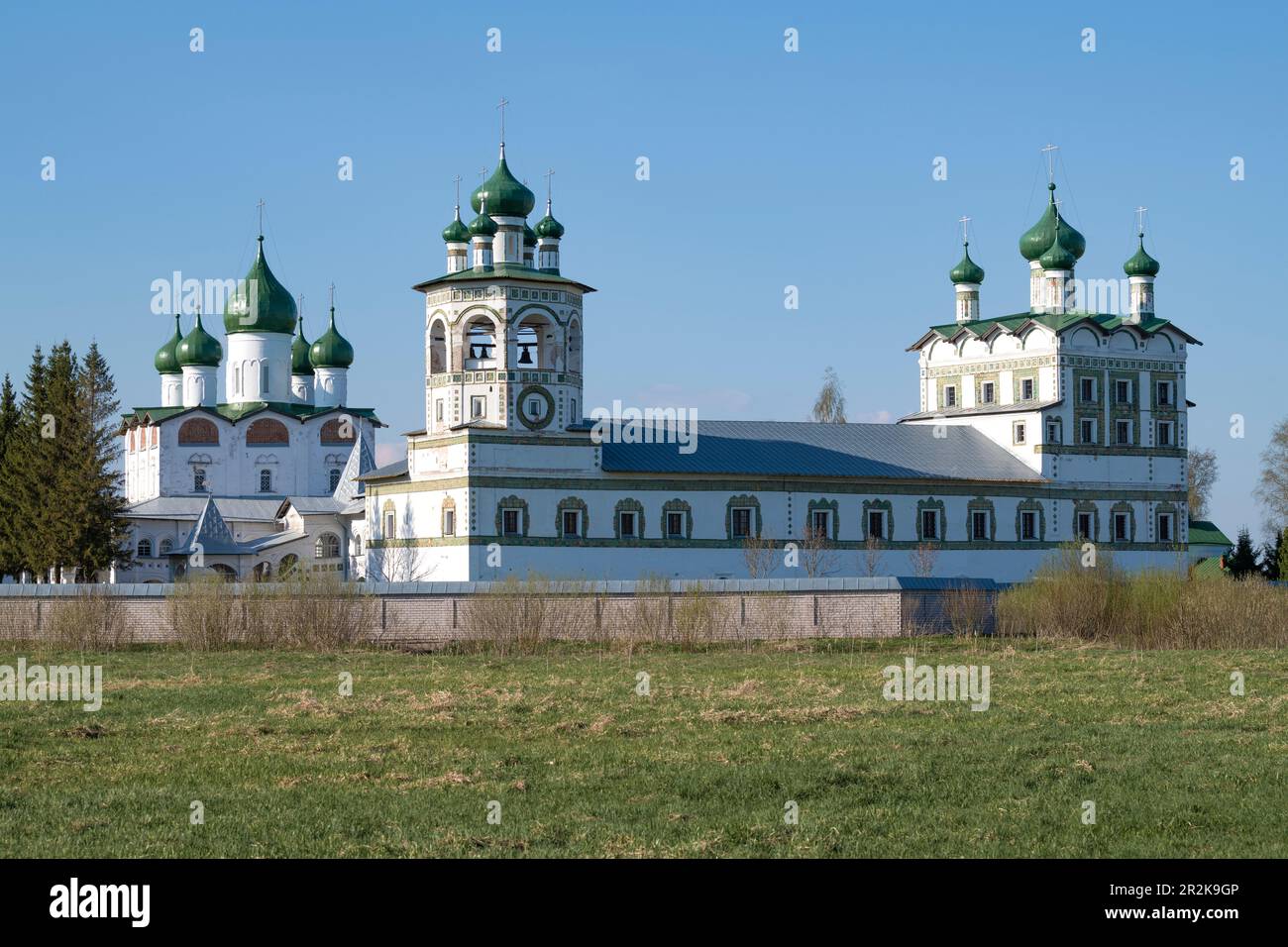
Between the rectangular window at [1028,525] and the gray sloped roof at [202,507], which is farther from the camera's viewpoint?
the gray sloped roof at [202,507]

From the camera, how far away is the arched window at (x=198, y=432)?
190 feet

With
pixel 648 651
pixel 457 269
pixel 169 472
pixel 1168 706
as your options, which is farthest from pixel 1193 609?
pixel 169 472

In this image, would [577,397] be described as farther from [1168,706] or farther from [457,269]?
[1168,706]

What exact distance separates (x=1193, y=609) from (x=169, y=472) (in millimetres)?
38549

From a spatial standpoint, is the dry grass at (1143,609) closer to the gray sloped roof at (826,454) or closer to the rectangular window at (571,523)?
the rectangular window at (571,523)

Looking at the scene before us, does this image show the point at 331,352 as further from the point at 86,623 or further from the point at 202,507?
the point at 86,623

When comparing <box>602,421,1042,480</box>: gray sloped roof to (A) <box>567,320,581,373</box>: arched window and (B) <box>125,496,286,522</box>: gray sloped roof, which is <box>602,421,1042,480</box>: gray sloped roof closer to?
(A) <box>567,320,581,373</box>: arched window

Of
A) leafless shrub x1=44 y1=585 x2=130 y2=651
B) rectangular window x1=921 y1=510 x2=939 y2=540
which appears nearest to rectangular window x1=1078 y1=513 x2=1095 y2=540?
rectangular window x1=921 y1=510 x2=939 y2=540

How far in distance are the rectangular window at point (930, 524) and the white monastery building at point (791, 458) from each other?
4 cm

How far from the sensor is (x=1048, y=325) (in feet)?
156

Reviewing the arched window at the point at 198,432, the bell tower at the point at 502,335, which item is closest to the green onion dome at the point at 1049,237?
the bell tower at the point at 502,335

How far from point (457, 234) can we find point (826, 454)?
10595 mm

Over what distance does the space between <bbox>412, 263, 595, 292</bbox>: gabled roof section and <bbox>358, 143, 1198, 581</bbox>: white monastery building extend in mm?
67

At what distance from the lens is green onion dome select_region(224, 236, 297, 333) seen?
57875 mm
